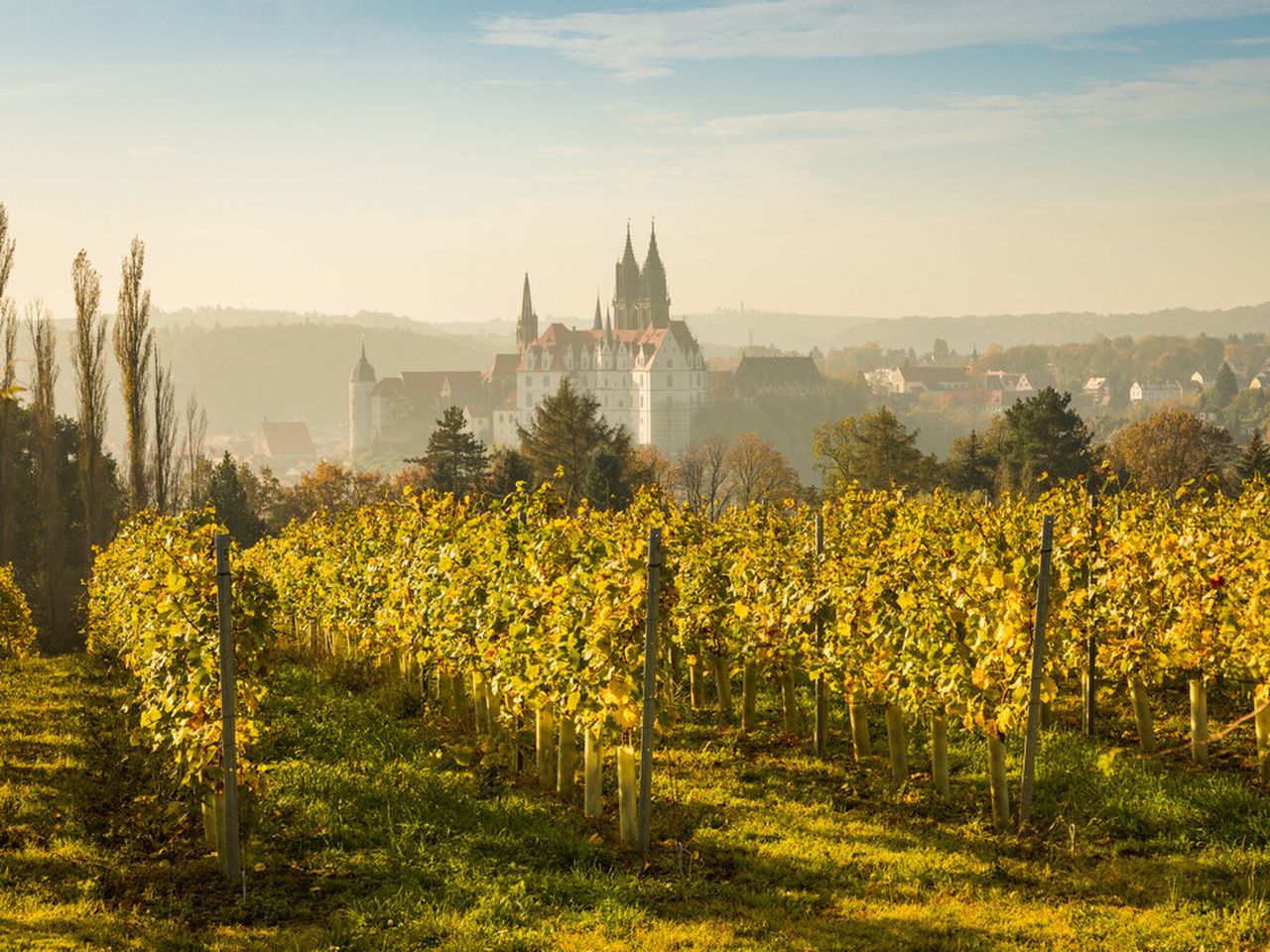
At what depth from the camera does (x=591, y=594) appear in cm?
928

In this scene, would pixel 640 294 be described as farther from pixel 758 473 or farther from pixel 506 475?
pixel 506 475

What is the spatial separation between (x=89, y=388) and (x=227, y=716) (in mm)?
32630

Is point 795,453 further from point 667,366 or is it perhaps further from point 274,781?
point 274,781

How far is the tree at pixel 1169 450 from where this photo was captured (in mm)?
65688

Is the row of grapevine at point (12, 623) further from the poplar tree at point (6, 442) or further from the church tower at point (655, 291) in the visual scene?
the church tower at point (655, 291)

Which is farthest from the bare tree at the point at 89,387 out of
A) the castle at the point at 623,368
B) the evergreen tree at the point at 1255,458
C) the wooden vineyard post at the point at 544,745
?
the castle at the point at 623,368

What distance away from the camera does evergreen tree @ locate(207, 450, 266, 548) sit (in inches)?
Result: 2089

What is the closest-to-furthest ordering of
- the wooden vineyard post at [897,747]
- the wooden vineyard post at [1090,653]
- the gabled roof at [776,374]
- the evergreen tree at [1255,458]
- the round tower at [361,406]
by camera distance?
the wooden vineyard post at [897,747], the wooden vineyard post at [1090,653], the evergreen tree at [1255,458], the gabled roof at [776,374], the round tower at [361,406]

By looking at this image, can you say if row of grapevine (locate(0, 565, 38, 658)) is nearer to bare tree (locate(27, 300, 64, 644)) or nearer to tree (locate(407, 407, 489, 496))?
bare tree (locate(27, 300, 64, 644))

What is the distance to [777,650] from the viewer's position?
12.2 meters

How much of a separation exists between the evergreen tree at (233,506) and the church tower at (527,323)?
354ft

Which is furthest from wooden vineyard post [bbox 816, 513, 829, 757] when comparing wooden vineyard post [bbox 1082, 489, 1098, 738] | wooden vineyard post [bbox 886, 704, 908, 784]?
wooden vineyard post [bbox 1082, 489, 1098, 738]

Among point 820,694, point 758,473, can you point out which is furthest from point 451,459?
point 820,694

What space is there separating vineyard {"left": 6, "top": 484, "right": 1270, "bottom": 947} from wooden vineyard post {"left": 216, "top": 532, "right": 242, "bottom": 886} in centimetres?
36
